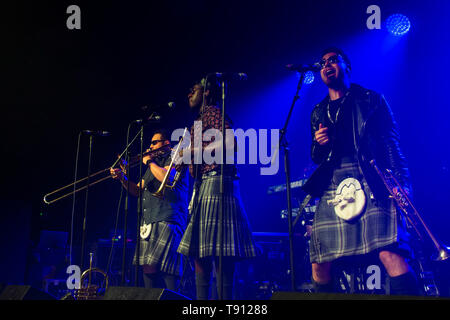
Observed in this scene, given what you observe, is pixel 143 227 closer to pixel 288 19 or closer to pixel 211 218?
pixel 211 218

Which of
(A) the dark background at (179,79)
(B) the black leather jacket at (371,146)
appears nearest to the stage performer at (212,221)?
(B) the black leather jacket at (371,146)

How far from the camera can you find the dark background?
620cm

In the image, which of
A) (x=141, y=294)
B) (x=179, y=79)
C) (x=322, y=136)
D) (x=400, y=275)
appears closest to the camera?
(x=141, y=294)

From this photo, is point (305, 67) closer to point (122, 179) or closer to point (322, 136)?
point (322, 136)

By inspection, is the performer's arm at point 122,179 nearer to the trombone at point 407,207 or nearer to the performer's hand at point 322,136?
the performer's hand at point 322,136

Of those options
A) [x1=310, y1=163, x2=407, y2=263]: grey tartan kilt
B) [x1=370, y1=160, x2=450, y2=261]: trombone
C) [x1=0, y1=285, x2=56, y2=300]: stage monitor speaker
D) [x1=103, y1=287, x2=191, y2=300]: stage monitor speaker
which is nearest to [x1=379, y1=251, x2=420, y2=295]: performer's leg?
[x1=310, y1=163, x2=407, y2=263]: grey tartan kilt

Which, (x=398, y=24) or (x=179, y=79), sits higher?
(x=398, y=24)

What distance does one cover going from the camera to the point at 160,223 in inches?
199

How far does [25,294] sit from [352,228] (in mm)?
2548

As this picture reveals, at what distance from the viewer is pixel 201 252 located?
3852 mm

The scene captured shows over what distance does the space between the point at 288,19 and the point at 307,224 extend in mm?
3059

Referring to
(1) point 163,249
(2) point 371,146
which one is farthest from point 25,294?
(2) point 371,146

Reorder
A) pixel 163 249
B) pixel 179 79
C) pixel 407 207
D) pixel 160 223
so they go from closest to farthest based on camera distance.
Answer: pixel 407 207 < pixel 163 249 < pixel 160 223 < pixel 179 79
